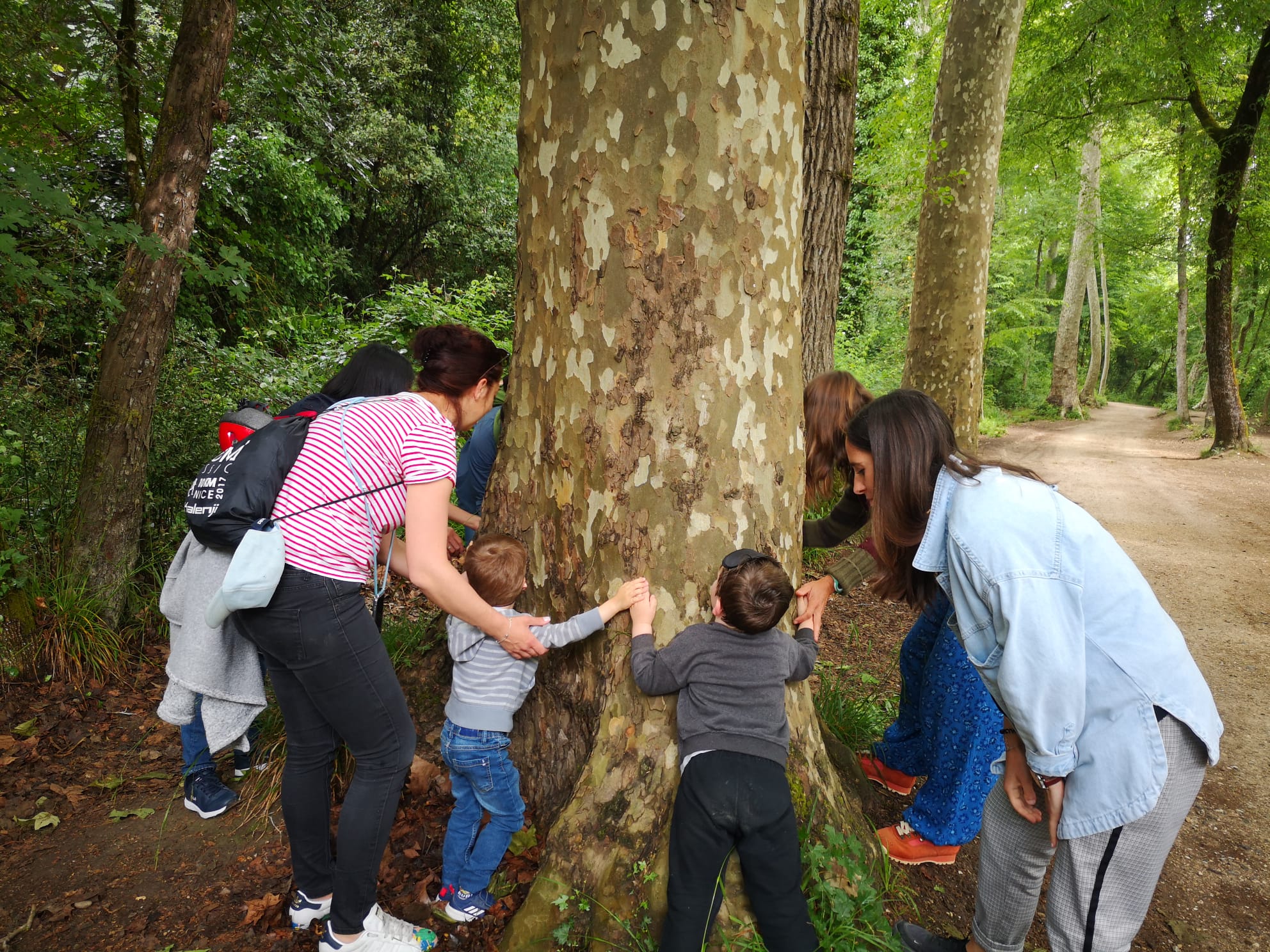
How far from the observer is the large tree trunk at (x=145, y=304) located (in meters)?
4.17

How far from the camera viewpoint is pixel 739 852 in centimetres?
205

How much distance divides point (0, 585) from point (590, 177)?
4.12m

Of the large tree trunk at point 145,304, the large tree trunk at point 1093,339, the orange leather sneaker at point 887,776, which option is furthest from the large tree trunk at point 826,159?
the large tree trunk at point 1093,339

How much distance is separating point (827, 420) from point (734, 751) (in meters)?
1.48

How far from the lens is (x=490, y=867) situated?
94.1 inches

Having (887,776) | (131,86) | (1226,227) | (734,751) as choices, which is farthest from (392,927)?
(1226,227)

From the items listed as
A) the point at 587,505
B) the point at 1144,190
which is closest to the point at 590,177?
the point at 587,505

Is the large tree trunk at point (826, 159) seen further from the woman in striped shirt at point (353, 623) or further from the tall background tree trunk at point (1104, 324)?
the tall background tree trunk at point (1104, 324)

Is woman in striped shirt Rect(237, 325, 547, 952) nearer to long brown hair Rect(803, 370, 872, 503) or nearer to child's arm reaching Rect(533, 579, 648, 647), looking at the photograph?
child's arm reaching Rect(533, 579, 648, 647)

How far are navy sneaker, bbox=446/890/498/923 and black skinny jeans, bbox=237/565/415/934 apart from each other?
12.2 inches

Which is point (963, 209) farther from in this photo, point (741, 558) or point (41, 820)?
point (41, 820)

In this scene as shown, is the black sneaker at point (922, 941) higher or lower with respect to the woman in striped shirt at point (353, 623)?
lower

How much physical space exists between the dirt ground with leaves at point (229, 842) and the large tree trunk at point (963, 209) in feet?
11.1

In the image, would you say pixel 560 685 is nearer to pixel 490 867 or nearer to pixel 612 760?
pixel 612 760
